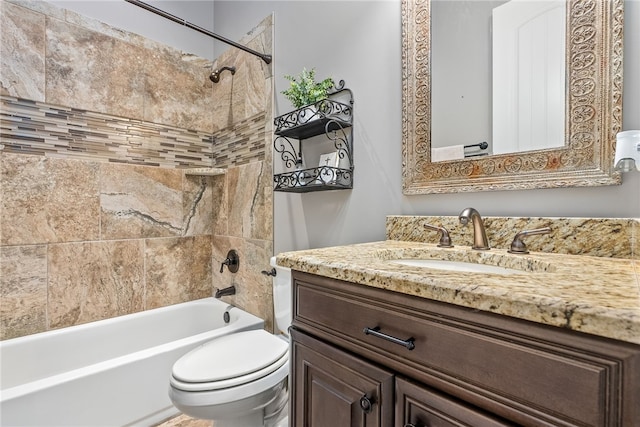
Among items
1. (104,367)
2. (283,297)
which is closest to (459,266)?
(283,297)

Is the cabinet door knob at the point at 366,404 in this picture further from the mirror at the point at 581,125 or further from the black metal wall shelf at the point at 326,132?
the black metal wall shelf at the point at 326,132

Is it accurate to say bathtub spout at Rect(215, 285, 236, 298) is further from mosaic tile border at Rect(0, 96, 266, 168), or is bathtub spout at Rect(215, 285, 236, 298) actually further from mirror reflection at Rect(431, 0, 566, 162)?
mirror reflection at Rect(431, 0, 566, 162)

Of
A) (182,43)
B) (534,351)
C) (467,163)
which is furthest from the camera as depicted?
(182,43)

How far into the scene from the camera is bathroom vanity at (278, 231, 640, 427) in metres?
0.41

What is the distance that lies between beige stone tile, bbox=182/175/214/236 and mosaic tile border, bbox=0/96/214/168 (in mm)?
143

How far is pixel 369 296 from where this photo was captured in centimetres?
68

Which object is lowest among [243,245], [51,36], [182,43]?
[243,245]

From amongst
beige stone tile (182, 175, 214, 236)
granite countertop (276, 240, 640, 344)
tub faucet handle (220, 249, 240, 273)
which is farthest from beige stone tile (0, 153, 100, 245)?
granite countertop (276, 240, 640, 344)

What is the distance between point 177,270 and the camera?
2.25 meters

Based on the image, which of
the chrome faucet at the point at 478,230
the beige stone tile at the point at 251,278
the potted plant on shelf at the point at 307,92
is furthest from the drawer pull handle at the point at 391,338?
the beige stone tile at the point at 251,278

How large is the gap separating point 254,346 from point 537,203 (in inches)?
49.8

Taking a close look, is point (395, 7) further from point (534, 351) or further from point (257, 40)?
point (534, 351)

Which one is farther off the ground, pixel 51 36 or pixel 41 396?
pixel 51 36

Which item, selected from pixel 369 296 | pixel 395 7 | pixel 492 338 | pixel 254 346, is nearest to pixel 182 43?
pixel 395 7
